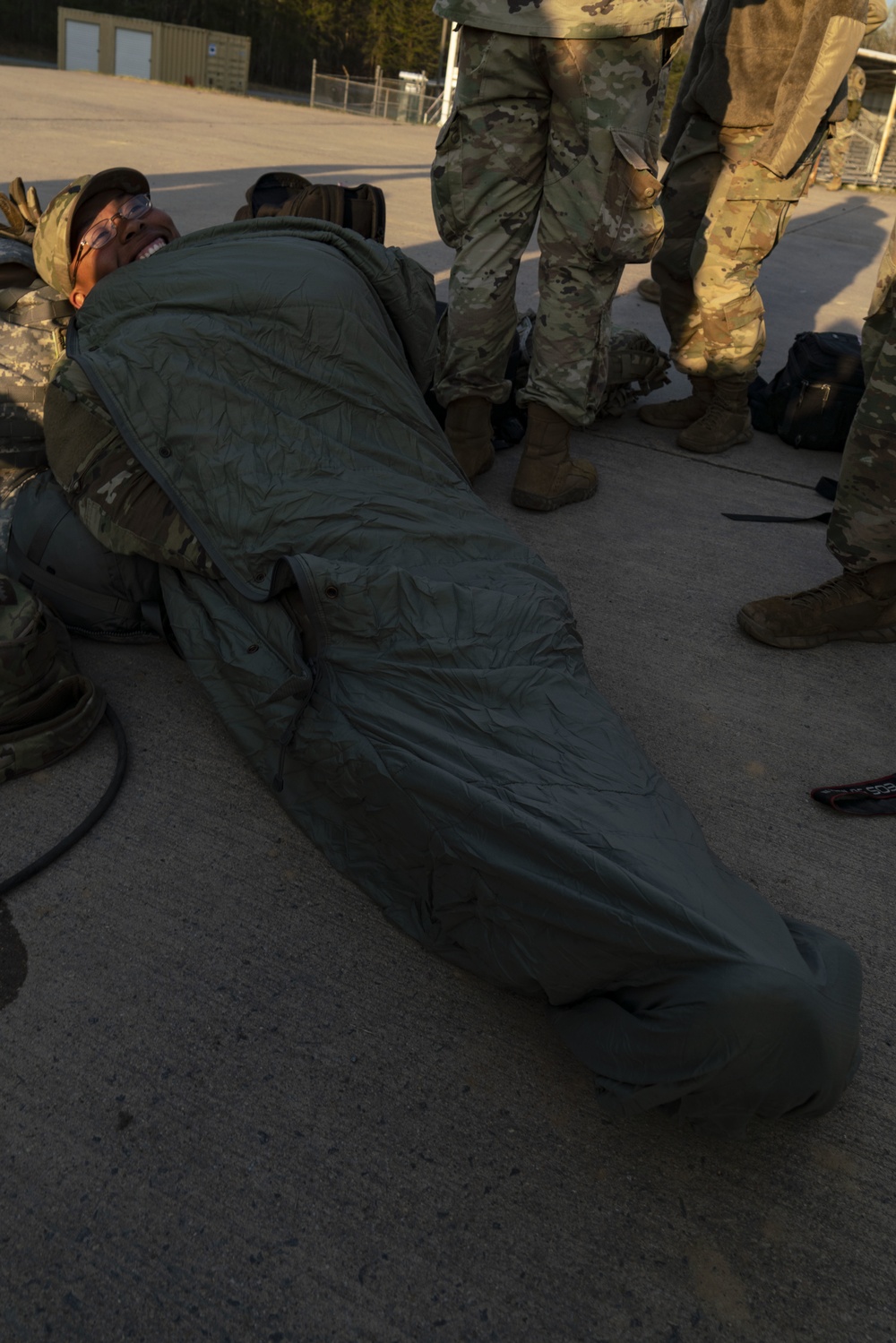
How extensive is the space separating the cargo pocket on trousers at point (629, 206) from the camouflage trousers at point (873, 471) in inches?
25.4

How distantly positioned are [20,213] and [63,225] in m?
0.41

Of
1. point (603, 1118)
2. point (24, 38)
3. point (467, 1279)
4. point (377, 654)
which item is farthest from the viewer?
point (24, 38)

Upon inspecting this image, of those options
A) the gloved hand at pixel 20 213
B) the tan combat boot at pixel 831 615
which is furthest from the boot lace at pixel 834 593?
the gloved hand at pixel 20 213

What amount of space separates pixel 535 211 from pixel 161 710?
6.14 feet

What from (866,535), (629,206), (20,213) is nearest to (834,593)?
(866,535)

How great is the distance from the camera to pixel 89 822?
1.76 meters

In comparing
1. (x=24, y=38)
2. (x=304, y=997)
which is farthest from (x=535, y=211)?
(x=24, y=38)

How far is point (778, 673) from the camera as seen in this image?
2.46 metres

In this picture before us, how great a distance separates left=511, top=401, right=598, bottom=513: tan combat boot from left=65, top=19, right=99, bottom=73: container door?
26558 millimetres

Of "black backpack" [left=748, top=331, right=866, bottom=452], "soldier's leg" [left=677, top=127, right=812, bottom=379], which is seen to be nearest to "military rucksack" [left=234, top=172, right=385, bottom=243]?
"soldier's leg" [left=677, top=127, right=812, bottom=379]

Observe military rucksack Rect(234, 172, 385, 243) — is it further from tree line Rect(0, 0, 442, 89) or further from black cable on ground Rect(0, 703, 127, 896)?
tree line Rect(0, 0, 442, 89)

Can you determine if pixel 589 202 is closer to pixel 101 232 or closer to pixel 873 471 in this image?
pixel 873 471

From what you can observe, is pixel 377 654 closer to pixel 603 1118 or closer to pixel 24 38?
pixel 603 1118

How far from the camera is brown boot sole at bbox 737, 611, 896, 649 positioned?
100.0 inches
